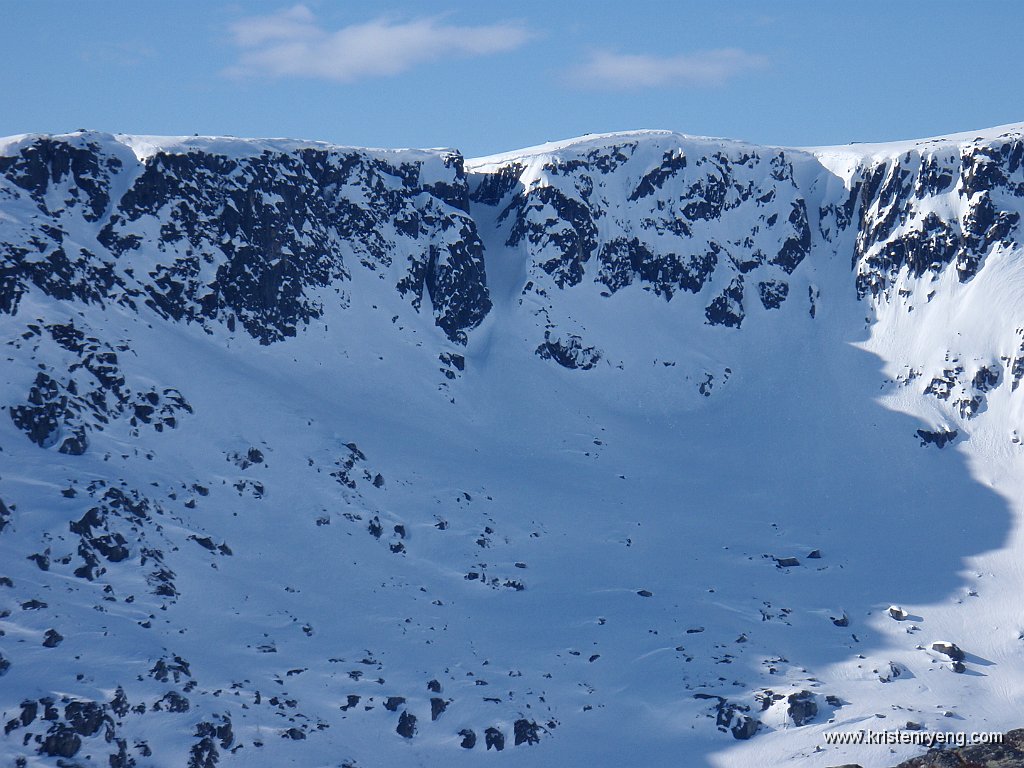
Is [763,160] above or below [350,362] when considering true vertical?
above

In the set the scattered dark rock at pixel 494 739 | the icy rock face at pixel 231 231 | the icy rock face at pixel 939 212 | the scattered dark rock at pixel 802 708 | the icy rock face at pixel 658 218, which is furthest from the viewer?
the icy rock face at pixel 658 218

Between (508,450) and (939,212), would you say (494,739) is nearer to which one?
(508,450)

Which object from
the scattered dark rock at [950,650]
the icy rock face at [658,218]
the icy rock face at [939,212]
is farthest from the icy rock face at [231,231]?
the scattered dark rock at [950,650]

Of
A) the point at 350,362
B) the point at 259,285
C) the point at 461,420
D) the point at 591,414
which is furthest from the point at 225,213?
the point at 591,414

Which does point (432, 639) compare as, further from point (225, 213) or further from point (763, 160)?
point (763, 160)

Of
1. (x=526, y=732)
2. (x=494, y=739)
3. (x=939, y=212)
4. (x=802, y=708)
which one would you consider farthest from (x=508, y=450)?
(x=939, y=212)

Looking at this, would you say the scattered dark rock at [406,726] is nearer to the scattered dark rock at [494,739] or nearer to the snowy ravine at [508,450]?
the snowy ravine at [508,450]
